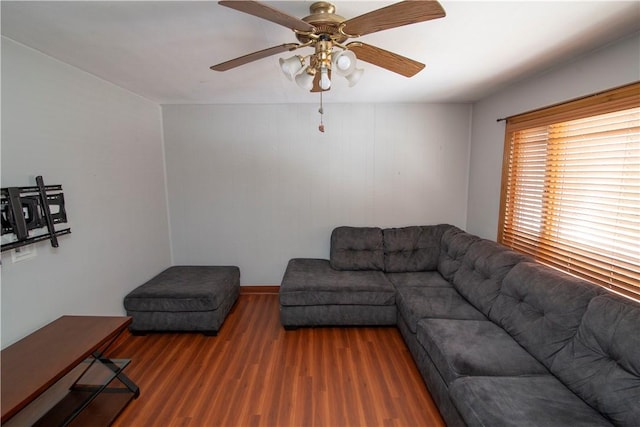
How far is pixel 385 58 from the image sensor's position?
146 centimetres

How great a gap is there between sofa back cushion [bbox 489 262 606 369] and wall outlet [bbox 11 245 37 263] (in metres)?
3.20

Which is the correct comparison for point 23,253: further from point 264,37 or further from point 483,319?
point 483,319

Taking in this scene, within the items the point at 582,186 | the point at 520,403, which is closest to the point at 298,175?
the point at 582,186

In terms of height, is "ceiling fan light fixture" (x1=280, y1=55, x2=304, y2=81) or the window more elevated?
"ceiling fan light fixture" (x1=280, y1=55, x2=304, y2=81)

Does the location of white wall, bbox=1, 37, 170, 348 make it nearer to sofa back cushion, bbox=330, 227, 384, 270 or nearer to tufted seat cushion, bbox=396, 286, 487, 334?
sofa back cushion, bbox=330, 227, 384, 270

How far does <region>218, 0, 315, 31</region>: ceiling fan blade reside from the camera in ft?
3.13

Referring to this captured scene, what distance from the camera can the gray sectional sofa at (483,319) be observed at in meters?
1.32

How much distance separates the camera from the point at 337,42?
4.37 feet

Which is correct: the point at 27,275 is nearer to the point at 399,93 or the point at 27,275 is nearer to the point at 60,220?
the point at 60,220

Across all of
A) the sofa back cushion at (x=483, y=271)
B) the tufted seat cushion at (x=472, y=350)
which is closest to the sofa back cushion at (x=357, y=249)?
the sofa back cushion at (x=483, y=271)

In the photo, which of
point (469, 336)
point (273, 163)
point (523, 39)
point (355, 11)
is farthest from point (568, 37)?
point (273, 163)

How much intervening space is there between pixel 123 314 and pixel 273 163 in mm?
2150

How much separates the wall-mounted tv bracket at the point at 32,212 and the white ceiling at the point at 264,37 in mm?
915

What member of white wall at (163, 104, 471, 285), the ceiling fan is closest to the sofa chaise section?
white wall at (163, 104, 471, 285)
